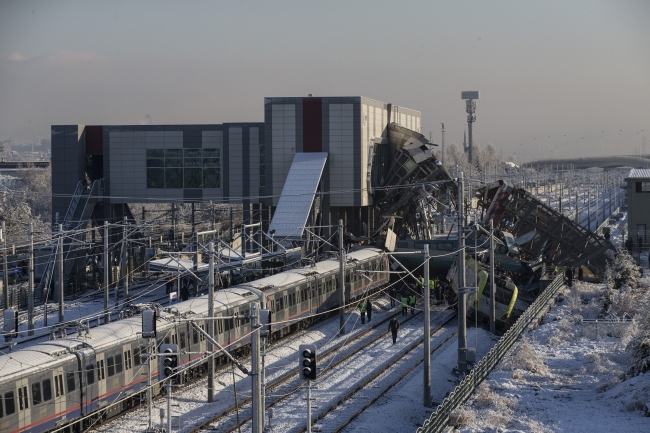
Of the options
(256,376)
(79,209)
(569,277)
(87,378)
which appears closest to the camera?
(256,376)

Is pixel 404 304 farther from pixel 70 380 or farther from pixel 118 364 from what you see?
pixel 70 380

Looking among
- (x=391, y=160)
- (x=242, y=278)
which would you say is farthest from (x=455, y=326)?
(x=391, y=160)

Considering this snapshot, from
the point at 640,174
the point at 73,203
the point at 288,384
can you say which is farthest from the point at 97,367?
the point at 640,174

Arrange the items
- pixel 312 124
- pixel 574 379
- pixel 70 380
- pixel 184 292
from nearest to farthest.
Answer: pixel 70 380 < pixel 574 379 < pixel 184 292 < pixel 312 124

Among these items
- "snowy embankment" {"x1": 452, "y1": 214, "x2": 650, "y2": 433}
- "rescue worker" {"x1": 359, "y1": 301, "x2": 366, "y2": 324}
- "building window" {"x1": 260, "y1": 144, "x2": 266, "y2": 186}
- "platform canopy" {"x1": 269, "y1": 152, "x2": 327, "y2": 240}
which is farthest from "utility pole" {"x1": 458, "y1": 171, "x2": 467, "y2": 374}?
"building window" {"x1": 260, "y1": 144, "x2": 266, "y2": 186}

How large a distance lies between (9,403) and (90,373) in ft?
11.1

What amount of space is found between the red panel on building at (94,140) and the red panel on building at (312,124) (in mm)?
15252

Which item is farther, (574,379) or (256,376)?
(574,379)

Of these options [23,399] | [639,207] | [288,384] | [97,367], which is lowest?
[288,384]

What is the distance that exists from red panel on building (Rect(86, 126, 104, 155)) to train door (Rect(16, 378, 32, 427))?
4103cm

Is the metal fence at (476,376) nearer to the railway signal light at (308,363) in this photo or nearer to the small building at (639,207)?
the railway signal light at (308,363)

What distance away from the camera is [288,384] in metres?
28.8

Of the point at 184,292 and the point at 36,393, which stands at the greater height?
the point at 36,393

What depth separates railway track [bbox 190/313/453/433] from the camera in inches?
951
